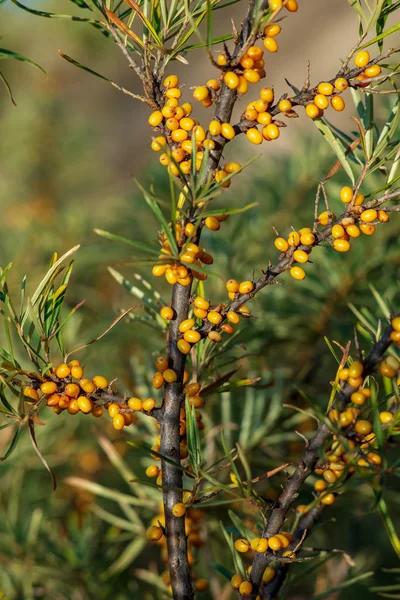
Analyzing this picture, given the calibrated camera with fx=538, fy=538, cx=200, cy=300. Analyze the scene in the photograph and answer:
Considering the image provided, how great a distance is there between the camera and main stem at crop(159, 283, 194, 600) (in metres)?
0.27

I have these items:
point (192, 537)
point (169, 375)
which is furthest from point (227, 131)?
point (192, 537)

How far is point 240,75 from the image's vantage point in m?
0.25

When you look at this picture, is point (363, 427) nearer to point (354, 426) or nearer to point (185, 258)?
point (354, 426)

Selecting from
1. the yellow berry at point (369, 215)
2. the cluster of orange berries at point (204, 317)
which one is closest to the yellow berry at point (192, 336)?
the cluster of orange berries at point (204, 317)

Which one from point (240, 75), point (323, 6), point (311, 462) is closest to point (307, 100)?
point (240, 75)

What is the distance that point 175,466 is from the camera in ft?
0.86

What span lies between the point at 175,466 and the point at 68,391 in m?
0.06

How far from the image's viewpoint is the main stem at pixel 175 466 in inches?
10.5

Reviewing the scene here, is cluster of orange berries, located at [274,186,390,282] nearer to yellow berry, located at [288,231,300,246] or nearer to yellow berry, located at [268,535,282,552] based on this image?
yellow berry, located at [288,231,300,246]

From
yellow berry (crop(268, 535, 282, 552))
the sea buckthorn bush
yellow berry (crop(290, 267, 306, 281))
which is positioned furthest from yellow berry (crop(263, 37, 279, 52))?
yellow berry (crop(268, 535, 282, 552))

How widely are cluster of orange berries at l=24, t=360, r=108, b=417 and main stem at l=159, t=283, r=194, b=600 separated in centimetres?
4

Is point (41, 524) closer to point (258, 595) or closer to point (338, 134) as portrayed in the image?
point (258, 595)

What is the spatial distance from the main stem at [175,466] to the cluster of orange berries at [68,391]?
4cm

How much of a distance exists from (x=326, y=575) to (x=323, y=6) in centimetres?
355
